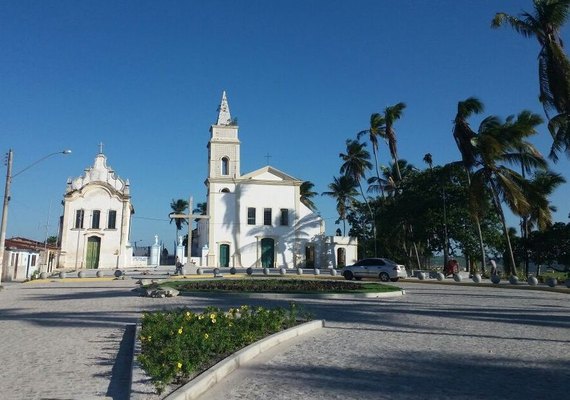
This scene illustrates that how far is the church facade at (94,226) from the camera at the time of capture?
1619 inches

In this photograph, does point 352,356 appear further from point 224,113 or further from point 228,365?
point 224,113

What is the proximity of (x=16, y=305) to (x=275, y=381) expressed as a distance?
11935 mm

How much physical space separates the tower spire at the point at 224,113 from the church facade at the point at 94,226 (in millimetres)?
11688

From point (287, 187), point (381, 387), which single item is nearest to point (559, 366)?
point (381, 387)

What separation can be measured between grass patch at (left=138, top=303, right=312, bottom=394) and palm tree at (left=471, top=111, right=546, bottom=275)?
20377 mm

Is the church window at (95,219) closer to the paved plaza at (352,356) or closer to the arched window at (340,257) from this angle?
the arched window at (340,257)

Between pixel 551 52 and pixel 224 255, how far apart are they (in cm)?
3198

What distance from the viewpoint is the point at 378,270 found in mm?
28031

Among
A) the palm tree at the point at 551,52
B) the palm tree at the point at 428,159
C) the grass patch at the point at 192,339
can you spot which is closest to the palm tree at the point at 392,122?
the palm tree at the point at 428,159

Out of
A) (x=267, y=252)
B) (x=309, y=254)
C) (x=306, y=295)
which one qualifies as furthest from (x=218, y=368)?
(x=309, y=254)

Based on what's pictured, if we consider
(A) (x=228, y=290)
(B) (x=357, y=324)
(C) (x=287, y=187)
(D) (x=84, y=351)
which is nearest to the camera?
(D) (x=84, y=351)

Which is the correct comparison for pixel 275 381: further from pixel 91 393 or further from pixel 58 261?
pixel 58 261

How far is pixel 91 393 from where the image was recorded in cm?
539

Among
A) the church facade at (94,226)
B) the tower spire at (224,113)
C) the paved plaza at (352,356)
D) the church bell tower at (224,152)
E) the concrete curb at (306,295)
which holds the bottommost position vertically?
the paved plaza at (352,356)
